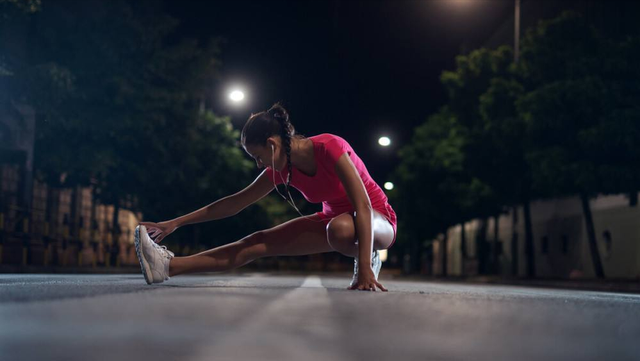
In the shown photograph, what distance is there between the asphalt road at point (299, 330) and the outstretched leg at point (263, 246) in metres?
2.11

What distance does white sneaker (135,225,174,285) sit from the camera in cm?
544

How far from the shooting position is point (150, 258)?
18.2 feet

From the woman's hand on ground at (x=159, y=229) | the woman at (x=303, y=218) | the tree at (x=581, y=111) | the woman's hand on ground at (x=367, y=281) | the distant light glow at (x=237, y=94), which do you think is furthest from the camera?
the distant light glow at (x=237, y=94)

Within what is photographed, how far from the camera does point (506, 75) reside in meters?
29.5

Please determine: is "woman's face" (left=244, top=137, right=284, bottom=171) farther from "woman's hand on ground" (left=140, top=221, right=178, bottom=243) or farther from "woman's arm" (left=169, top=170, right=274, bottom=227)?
"woman's hand on ground" (left=140, top=221, right=178, bottom=243)

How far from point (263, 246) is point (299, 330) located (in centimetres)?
315

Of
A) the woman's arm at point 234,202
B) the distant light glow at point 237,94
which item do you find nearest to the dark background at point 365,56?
the distant light glow at point 237,94

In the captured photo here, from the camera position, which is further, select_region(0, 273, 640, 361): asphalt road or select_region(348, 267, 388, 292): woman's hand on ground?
select_region(348, 267, 388, 292): woman's hand on ground

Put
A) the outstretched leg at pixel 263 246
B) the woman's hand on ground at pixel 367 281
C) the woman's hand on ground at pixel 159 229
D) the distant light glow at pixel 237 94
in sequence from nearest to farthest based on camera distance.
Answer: the woman's hand on ground at pixel 367 281
the woman's hand on ground at pixel 159 229
the outstretched leg at pixel 263 246
the distant light glow at pixel 237 94

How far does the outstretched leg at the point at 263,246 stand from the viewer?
5.93 metres

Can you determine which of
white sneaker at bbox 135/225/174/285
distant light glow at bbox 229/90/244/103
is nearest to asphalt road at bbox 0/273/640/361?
white sneaker at bbox 135/225/174/285

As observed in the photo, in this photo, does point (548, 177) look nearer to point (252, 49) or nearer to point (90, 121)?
point (90, 121)

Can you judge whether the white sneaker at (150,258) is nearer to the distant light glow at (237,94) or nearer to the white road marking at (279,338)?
the white road marking at (279,338)

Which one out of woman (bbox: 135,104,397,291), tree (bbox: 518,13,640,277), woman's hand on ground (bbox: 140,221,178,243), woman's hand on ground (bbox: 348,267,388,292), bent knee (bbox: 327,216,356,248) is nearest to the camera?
woman's hand on ground (bbox: 348,267,388,292)
